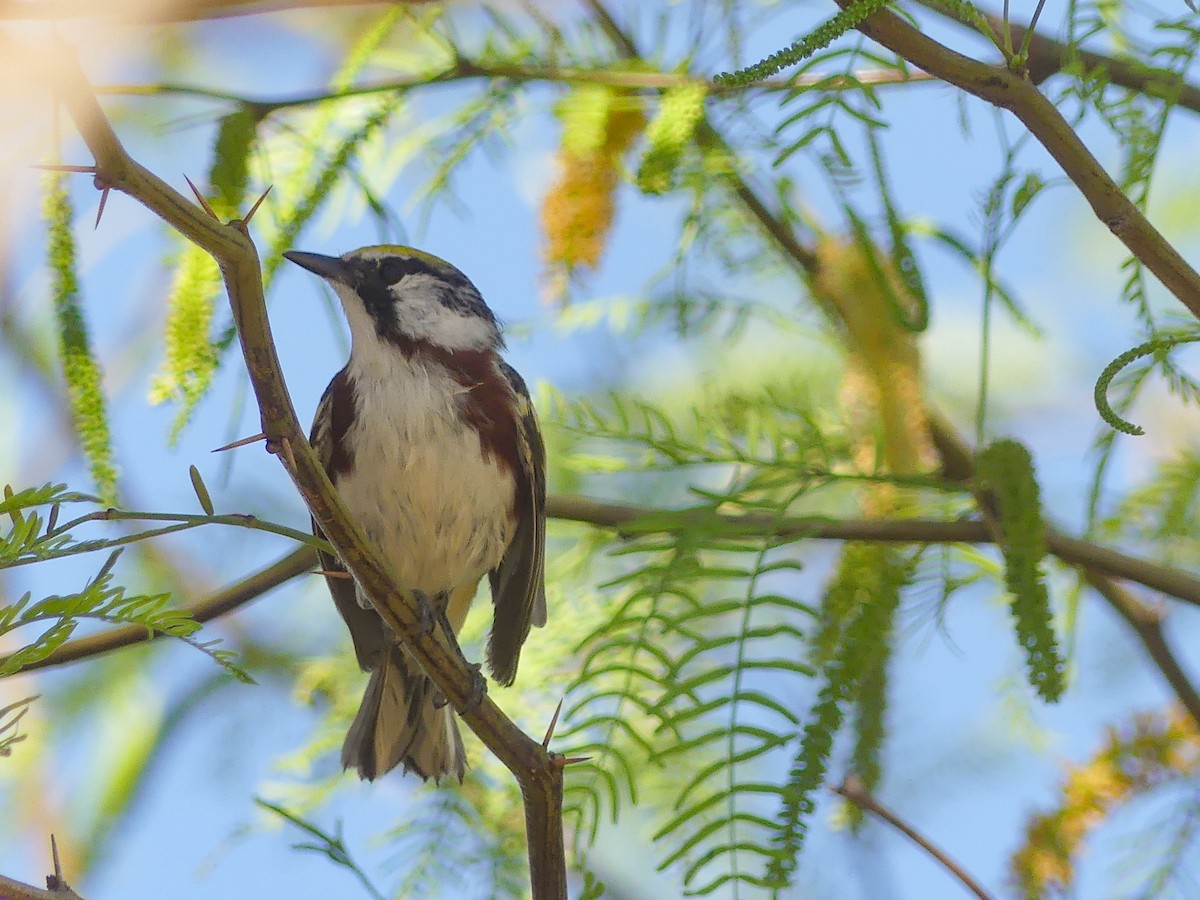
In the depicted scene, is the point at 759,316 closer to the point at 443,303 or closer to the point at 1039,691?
the point at 443,303

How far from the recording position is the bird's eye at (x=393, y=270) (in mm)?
3672

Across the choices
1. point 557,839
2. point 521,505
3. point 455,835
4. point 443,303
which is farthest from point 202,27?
point 557,839

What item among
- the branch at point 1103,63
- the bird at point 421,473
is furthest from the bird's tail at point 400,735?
the branch at point 1103,63

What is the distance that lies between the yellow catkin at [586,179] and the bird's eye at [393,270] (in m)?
0.45

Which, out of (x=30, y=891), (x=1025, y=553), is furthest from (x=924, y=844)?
(x=30, y=891)

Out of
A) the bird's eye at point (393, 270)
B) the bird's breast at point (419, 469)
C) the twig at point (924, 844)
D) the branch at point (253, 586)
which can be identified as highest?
the bird's eye at point (393, 270)

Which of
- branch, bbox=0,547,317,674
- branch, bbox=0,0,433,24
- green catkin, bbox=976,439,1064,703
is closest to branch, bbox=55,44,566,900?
branch, bbox=0,0,433,24

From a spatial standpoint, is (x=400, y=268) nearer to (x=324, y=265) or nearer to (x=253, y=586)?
(x=324, y=265)

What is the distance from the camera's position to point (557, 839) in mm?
2129

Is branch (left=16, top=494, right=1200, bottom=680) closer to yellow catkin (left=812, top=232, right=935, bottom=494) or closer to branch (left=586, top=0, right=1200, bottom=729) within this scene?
branch (left=586, top=0, right=1200, bottom=729)

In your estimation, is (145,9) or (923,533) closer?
(145,9)

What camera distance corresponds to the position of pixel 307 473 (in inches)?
72.5

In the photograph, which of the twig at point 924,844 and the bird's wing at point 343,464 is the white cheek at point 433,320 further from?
the twig at point 924,844

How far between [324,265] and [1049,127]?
2.03 m
